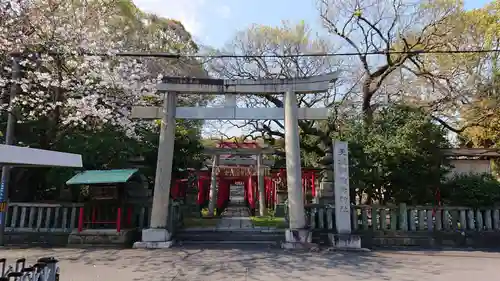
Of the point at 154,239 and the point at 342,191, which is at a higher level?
the point at 342,191

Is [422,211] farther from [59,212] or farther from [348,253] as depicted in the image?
[59,212]

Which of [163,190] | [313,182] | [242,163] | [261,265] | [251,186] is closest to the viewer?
[261,265]

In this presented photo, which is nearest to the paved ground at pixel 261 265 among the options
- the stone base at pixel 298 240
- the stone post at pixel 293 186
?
the stone base at pixel 298 240

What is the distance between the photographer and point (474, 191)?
10.5m

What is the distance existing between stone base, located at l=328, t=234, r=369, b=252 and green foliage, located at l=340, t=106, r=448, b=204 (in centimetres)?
211

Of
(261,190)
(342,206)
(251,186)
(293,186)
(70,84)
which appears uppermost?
(70,84)

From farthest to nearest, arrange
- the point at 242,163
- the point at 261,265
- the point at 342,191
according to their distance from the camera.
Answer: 1. the point at 242,163
2. the point at 342,191
3. the point at 261,265

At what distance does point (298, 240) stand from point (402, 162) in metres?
4.23

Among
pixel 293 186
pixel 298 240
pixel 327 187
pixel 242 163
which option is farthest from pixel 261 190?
pixel 298 240

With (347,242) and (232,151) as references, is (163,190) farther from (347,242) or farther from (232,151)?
(232,151)

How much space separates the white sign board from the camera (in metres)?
9.90

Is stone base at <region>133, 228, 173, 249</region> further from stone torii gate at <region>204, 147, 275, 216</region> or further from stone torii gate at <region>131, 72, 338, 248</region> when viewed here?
stone torii gate at <region>204, 147, 275, 216</region>

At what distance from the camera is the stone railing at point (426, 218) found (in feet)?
34.1

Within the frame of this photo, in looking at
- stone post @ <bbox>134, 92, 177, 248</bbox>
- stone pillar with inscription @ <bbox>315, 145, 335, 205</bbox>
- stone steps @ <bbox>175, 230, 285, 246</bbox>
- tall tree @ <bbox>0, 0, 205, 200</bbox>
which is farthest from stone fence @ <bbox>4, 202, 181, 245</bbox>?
stone pillar with inscription @ <bbox>315, 145, 335, 205</bbox>
